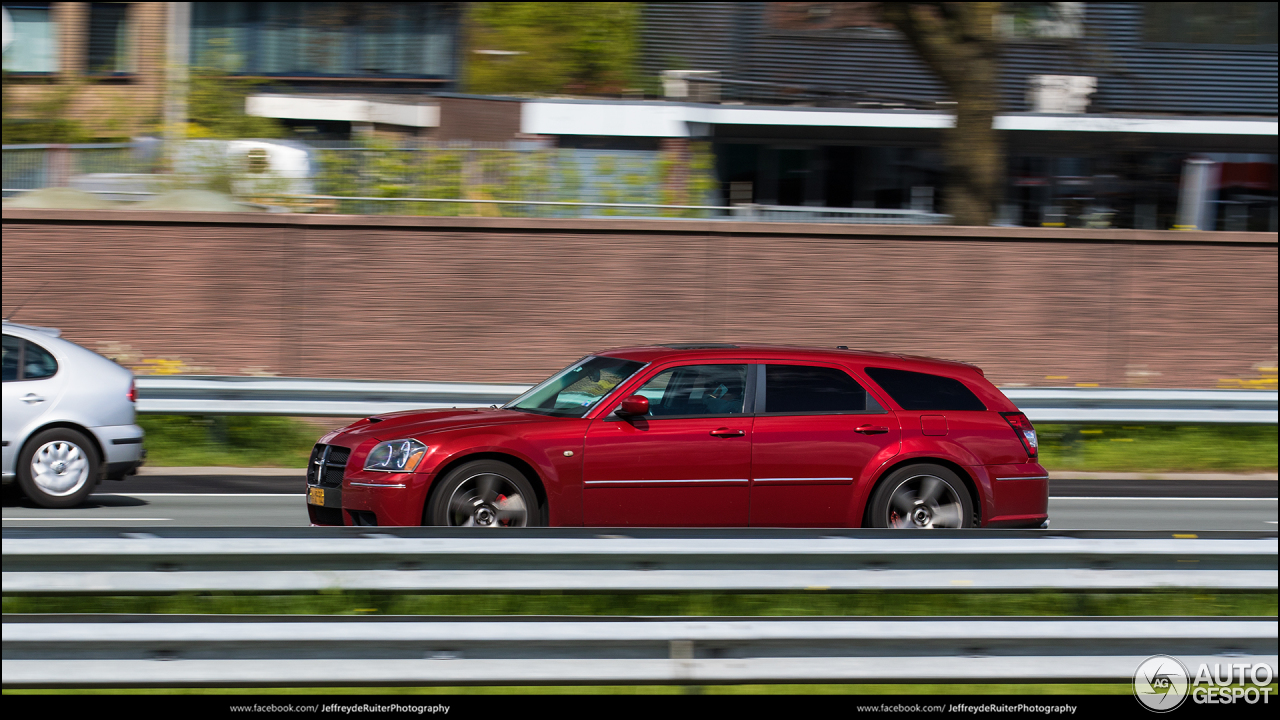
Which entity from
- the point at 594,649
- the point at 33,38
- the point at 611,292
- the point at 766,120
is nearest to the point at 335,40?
the point at 33,38

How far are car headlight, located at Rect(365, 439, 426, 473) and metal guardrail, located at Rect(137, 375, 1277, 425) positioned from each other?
588cm

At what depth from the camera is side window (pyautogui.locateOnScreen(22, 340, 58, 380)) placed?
958 centimetres

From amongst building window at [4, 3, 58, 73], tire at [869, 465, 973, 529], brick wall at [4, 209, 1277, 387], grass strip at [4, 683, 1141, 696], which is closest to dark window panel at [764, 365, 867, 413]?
tire at [869, 465, 973, 529]

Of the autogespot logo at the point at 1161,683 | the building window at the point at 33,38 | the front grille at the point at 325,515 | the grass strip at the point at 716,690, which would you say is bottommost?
the front grille at the point at 325,515

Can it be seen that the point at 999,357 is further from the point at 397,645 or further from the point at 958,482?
the point at 397,645

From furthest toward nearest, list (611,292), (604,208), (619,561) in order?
1. (604,208)
2. (611,292)
3. (619,561)

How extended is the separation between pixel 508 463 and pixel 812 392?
6.57 ft

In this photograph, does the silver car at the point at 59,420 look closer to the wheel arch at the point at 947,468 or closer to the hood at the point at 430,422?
the hood at the point at 430,422

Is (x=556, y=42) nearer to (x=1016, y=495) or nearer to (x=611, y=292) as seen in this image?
(x=611, y=292)

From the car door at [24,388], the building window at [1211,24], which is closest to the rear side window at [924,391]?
the car door at [24,388]

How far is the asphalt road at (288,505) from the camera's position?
31.0 feet

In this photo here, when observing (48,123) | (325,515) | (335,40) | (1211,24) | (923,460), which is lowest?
(325,515)

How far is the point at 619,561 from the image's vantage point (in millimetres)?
4676

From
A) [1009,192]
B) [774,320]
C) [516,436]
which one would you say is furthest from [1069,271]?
[516,436]
